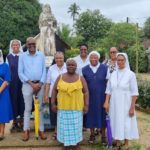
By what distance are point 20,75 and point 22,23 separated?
91.1 feet

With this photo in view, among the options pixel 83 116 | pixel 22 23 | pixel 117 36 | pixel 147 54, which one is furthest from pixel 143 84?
pixel 147 54

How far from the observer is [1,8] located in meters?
35.0

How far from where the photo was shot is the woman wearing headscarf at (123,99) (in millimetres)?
7090

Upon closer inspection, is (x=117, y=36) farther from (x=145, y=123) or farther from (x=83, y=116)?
(x=83, y=116)

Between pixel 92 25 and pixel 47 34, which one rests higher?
pixel 92 25

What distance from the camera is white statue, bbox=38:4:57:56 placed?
13648 millimetres

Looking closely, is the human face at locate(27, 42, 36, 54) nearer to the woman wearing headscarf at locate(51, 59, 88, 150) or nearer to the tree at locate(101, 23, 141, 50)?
the woman wearing headscarf at locate(51, 59, 88, 150)

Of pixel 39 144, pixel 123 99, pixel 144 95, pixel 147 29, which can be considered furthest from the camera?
pixel 147 29

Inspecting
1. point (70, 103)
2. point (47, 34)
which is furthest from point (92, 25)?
point (70, 103)

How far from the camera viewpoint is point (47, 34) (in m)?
13.8

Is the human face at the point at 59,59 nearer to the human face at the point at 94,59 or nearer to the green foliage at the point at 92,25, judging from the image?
→ the human face at the point at 94,59

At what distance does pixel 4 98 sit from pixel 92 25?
51180 millimetres

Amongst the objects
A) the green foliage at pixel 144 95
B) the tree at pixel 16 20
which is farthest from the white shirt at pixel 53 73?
the tree at pixel 16 20

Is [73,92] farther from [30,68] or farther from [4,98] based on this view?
[4,98]
